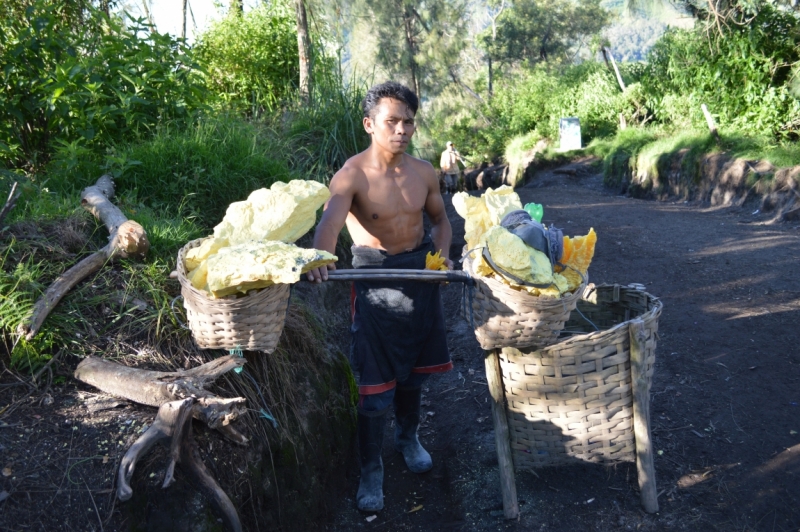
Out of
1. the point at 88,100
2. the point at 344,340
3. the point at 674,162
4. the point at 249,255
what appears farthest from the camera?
the point at 674,162

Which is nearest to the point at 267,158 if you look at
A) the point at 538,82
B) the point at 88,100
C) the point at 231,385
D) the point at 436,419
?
the point at 88,100

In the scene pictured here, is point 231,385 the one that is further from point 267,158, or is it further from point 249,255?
point 267,158

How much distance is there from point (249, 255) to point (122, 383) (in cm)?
80

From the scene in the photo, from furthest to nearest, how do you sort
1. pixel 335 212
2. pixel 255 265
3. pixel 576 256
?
1. pixel 335 212
2. pixel 576 256
3. pixel 255 265

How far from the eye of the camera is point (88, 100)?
438 centimetres

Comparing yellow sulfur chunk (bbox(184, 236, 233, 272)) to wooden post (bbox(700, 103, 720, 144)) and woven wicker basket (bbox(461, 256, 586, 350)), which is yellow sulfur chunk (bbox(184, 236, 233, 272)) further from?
wooden post (bbox(700, 103, 720, 144))

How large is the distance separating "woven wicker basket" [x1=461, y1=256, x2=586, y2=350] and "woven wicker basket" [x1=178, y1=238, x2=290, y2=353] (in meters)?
0.69

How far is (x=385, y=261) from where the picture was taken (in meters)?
3.06

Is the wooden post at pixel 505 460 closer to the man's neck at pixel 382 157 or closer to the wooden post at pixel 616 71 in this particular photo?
the man's neck at pixel 382 157

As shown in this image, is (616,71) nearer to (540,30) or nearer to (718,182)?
(718,182)

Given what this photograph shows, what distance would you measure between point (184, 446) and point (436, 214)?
5.32 ft

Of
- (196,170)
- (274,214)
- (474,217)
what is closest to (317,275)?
(274,214)

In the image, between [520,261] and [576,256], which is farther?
[576,256]

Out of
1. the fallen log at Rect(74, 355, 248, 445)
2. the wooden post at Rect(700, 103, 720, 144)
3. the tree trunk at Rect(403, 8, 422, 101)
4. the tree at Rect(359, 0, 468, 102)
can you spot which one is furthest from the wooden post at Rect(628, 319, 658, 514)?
the tree trunk at Rect(403, 8, 422, 101)
